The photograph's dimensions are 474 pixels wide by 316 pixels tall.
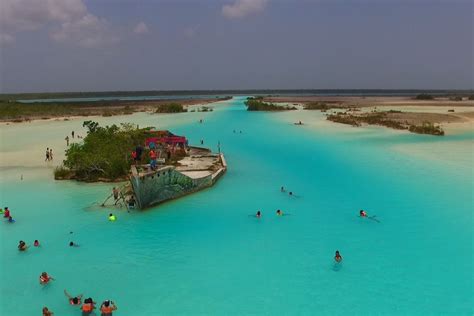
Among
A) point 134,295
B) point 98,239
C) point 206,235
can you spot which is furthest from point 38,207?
point 134,295

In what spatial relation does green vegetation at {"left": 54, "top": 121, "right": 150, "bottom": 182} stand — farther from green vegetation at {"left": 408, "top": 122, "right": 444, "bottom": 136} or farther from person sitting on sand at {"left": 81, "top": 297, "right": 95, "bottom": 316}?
green vegetation at {"left": 408, "top": 122, "right": 444, "bottom": 136}

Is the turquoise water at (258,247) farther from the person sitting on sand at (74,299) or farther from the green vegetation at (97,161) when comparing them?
the green vegetation at (97,161)

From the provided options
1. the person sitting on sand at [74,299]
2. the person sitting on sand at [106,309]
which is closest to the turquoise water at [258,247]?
the person sitting on sand at [74,299]

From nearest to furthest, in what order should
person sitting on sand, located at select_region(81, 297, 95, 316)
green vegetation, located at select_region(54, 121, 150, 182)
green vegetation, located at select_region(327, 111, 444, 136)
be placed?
person sitting on sand, located at select_region(81, 297, 95, 316) < green vegetation, located at select_region(54, 121, 150, 182) < green vegetation, located at select_region(327, 111, 444, 136)

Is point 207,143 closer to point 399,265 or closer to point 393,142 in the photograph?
point 393,142

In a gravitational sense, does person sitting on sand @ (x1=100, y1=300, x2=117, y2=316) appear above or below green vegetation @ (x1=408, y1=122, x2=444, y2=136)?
below

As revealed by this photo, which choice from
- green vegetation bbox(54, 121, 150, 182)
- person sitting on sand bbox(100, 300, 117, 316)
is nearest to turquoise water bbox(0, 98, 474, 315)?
person sitting on sand bbox(100, 300, 117, 316)

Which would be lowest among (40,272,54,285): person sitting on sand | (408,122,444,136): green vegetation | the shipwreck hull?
(40,272,54,285): person sitting on sand

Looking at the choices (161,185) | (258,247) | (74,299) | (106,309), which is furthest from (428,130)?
(74,299)
